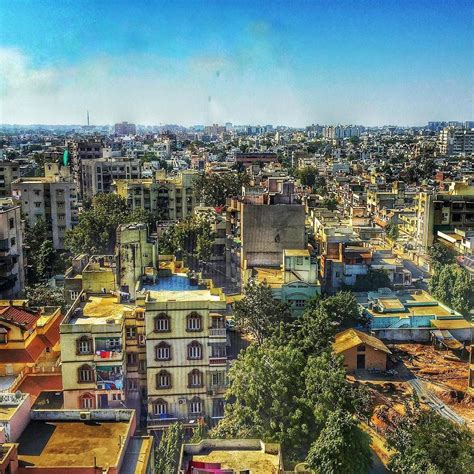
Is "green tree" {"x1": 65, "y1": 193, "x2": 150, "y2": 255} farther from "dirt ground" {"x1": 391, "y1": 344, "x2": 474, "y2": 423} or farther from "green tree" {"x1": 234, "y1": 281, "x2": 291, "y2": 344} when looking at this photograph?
"dirt ground" {"x1": 391, "y1": 344, "x2": 474, "y2": 423}

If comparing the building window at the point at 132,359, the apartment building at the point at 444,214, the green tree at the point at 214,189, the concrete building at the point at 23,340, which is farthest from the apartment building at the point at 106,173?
the building window at the point at 132,359

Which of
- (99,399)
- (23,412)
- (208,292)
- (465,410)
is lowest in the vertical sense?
(465,410)

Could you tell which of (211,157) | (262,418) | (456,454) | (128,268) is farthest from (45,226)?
(211,157)

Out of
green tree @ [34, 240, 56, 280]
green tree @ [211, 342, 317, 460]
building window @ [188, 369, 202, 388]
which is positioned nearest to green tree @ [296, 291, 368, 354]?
green tree @ [211, 342, 317, 460]

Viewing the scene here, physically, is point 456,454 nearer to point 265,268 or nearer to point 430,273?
point 265,268

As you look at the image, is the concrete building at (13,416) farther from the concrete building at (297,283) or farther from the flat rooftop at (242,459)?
the concrete building at (297,283)
